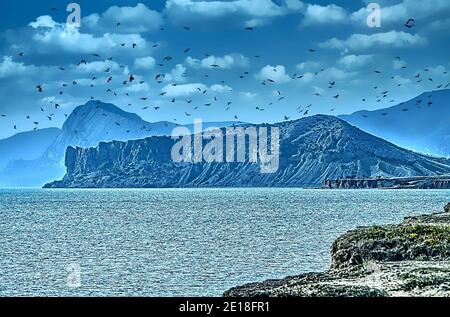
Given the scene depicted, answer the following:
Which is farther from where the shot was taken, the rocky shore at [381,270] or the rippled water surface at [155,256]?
the rippled water surface at [155,256]

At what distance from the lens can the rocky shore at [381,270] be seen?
24.4 m

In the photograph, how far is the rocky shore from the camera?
2442 cm

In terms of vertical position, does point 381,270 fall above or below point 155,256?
above

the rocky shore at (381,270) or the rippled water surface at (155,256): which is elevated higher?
the rocky shore at (381,270)

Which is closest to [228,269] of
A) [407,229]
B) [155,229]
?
[407,229]

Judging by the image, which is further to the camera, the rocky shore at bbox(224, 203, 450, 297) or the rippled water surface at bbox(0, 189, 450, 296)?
the rippled water surface at bbox(0, 189, 450, 296)

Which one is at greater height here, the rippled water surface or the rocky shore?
the rocky shore

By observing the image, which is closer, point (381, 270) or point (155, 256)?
point (381, 270)

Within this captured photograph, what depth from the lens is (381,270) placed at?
105ft
